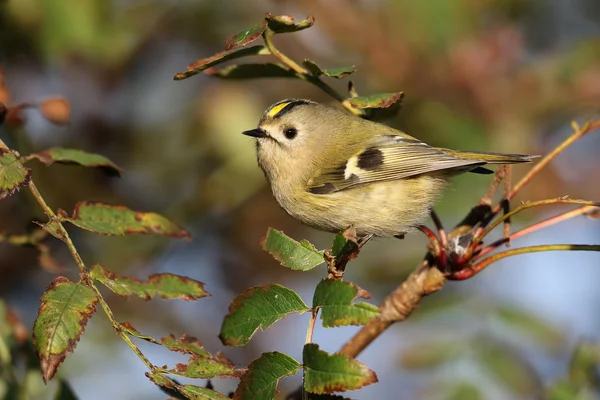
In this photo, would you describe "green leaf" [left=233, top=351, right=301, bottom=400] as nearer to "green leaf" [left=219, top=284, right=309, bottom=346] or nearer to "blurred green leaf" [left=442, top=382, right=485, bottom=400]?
"green leaf" [left=219, top=284, right=309, bottom=346]

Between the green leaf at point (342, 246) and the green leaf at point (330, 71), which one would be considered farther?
the green leaf at point (330, 71)

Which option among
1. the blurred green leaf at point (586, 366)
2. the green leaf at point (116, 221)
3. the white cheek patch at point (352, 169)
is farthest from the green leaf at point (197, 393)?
the white cheek patch at point (352, 169)

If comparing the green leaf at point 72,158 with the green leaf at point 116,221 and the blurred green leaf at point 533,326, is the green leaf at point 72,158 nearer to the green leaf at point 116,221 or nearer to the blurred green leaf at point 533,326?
the green leaf at point 116,221

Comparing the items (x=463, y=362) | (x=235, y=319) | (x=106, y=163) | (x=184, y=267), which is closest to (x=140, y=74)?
(x=184, y=267)

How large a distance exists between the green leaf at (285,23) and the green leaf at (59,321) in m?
0.59

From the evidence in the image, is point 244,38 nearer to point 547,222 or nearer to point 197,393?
point 197,393

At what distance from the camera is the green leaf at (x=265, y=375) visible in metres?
1.20

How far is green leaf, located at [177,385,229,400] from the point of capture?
120cm

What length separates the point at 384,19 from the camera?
9.06ft

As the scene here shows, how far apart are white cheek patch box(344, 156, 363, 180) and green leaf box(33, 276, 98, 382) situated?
46.9 inches

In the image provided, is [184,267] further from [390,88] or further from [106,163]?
[106,163]

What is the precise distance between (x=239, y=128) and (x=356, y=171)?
62 cm

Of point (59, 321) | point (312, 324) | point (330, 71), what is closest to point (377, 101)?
point (330, 71)

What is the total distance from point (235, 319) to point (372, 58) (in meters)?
1.64
